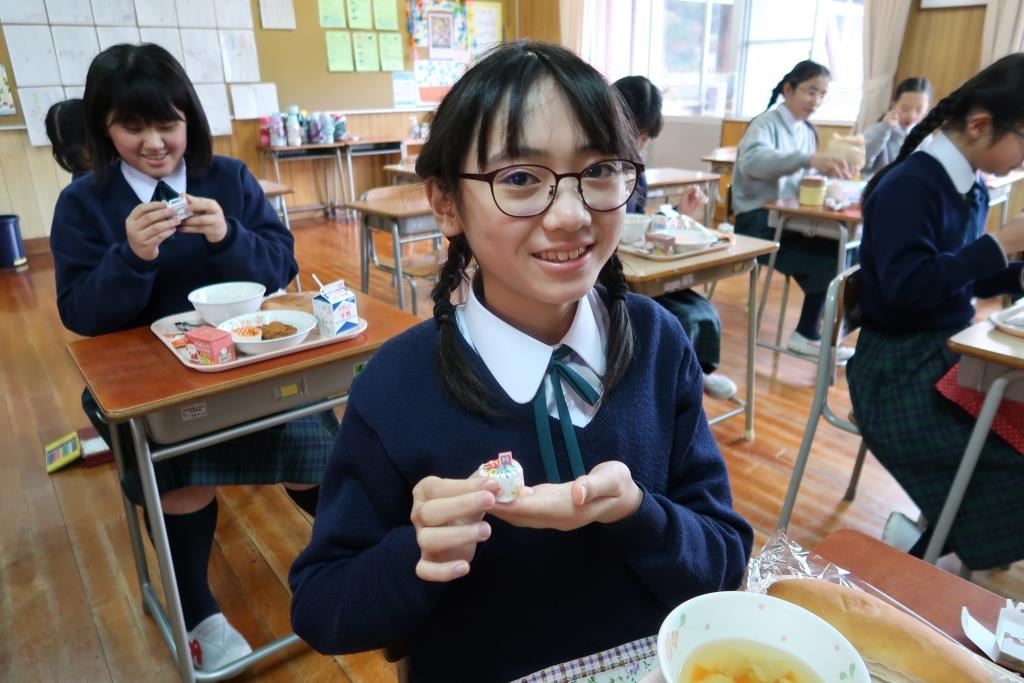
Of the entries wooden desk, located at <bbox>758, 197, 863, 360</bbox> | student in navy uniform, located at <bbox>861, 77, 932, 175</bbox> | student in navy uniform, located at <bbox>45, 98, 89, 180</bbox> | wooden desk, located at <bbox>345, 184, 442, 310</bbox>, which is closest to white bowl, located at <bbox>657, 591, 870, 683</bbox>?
wooden desk, located at <bbox>345, 184, 442, 310</bbox>

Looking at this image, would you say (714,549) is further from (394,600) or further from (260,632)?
(260,632)

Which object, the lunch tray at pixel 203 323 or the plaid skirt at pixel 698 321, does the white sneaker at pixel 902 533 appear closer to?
the plaid skirt at pixel 698 321

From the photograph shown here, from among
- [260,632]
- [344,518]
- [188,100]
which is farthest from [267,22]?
[344,518]

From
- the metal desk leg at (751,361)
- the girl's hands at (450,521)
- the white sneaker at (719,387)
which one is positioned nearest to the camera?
the girl's hands at (450,521)

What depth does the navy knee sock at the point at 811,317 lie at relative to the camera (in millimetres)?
3420

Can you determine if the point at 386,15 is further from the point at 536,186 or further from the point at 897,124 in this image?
the point at 536,186

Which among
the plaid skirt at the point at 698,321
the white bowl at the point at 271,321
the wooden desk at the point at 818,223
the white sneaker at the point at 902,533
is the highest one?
the white bowl at the point at 271,321

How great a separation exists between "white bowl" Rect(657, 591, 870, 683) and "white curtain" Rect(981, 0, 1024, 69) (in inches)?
211

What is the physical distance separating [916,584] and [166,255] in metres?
1.68

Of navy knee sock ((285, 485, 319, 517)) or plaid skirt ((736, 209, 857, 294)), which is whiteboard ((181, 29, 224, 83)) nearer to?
plaid skirt ((736, 209, 857, 294))

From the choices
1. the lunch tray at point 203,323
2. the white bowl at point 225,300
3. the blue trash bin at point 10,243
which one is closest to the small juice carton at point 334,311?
the lunch tray at point 203,323

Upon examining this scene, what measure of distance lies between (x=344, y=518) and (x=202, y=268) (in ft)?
3.96

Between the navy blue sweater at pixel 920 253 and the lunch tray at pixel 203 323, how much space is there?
4.41ft

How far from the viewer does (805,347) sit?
3396 millimetres
